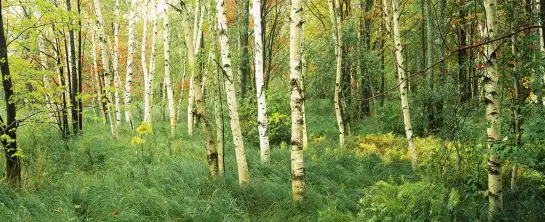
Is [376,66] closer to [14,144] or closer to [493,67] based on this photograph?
[493,67]

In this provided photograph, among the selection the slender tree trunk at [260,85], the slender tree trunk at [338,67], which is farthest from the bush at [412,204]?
the slender tree trunk at [338,67]

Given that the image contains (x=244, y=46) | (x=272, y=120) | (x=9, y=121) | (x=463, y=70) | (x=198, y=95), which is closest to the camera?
(x=198, y=95)

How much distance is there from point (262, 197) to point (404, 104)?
388 centimetres

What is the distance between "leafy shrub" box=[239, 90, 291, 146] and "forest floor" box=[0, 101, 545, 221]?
8.14 feet

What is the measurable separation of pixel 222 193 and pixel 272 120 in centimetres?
543

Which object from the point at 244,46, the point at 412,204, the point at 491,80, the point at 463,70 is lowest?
Result: the point at 412,204

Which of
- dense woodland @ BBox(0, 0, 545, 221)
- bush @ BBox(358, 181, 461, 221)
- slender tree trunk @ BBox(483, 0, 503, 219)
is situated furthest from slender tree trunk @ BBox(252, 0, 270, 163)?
slender tree trunk @ BBox(483, 0, 503, 219)

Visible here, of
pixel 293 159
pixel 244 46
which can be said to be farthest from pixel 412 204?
pixel 244 46

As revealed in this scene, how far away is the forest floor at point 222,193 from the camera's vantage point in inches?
177

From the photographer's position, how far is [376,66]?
1181 cm

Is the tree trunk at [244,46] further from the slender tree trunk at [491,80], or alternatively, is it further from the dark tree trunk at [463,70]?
the slender tree trunk at [491,80]

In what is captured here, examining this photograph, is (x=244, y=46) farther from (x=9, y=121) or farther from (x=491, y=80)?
(x=491, y=80)

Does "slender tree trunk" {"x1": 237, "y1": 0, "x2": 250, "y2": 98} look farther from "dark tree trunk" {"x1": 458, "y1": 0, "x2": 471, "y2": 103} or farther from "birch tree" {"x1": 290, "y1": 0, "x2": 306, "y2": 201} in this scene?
"birch tree" {"x1": 290, "y1": 0, "x2": 306, "y2": 201}

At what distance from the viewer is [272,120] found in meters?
10.5
